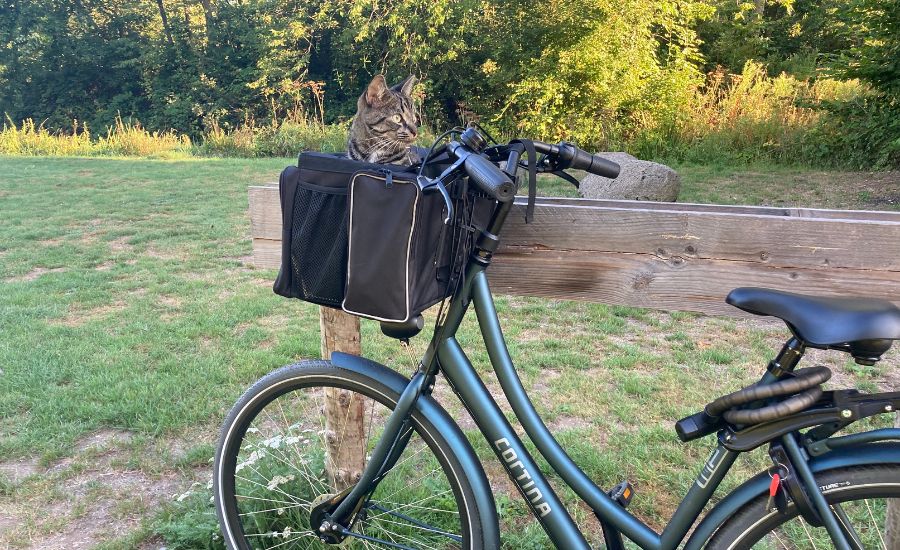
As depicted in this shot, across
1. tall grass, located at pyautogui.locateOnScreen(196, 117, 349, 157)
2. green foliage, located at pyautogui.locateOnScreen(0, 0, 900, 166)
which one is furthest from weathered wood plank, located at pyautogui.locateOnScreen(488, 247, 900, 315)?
tall grass, located at pyautogui.locateOnScreen(196, 117, 349, 157)

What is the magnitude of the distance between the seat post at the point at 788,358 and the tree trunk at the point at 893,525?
77 centimetres

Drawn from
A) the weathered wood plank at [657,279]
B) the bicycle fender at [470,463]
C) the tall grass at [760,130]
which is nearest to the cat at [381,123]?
the weathered wood plank at [657,279]

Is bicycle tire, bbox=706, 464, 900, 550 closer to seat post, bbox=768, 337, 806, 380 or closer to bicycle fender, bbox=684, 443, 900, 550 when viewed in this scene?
bicycle fender, bbox=684, 443, 900, 550

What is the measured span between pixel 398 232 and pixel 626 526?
1000 mm

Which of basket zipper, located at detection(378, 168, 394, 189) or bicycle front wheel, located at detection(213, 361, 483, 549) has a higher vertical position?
basket zipper, located at detection(378, 168, 394, 189)

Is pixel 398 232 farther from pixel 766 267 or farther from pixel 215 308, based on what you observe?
pixel 215 308

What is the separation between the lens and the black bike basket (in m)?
1.61

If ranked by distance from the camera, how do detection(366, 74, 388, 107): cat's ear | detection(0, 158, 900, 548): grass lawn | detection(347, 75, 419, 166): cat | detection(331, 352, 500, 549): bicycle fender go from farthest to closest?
1. detection(366, 74, 388, 107): cat's ear
2. detection(347, 75, 419, 166): cat
3. detection(0, 158, 900, 548): grass lawn
4. detection(331, 352, 500, 549): bicycle fender

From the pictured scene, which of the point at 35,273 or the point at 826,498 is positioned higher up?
the point at 826,498

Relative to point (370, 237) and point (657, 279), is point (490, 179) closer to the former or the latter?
point (370, 237)

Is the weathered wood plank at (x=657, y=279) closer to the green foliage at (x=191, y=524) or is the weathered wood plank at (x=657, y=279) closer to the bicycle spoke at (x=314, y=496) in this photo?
the bicycle spoke at (x=314, y=496)

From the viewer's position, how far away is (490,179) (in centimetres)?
149

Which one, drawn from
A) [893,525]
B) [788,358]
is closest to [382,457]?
[788,358]

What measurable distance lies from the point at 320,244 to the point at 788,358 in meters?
1.19
